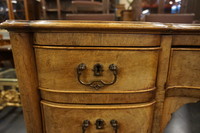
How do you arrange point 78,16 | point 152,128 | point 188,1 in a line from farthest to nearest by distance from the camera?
1. point 188,1
2. point 78,16
3. point 152,128

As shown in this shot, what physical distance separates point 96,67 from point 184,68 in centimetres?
29

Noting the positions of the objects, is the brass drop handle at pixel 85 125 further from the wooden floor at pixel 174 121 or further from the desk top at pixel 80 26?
the wooden floor at pixel 174 121

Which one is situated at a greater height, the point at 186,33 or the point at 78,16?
the point at 78,16

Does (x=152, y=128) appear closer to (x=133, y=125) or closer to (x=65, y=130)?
(x=133, y=125)

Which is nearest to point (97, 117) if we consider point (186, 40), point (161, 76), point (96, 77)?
point (96, 77)

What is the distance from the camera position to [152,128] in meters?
0.49

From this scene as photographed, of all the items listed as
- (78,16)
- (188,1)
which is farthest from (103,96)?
(188,1)

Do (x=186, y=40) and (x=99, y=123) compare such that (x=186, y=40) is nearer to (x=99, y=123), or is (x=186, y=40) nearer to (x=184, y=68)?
(x=184, y=68)

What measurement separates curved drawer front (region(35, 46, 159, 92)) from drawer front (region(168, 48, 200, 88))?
69 mm

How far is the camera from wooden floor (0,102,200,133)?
0.96 meters

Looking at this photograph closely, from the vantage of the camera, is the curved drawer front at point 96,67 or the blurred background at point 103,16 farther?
the blurred background at point 103,16

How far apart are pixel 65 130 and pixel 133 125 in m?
0.24

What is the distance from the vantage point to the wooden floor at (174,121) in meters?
0.96

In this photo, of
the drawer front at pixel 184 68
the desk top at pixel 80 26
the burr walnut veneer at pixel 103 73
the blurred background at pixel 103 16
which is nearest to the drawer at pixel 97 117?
the burr walnut veneer at pixel 103 73
